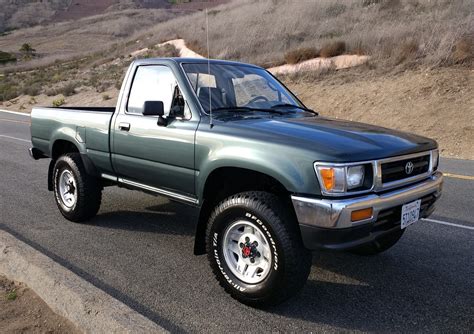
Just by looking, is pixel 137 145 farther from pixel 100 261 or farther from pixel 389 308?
pixel 389 308

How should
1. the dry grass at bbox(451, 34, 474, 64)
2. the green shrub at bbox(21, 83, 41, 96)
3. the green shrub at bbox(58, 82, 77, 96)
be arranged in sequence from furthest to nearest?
the green shrub at bbox(21, 83, 41, 96)
the green shrub at bbox(58, 82, 77, 96)
the dry grass at bbox(451, 34, 474, 64)

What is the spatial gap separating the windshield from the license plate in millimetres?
1618

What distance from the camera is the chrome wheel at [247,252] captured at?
3609mm

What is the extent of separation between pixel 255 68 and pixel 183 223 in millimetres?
2021

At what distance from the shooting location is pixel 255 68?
5320 mm

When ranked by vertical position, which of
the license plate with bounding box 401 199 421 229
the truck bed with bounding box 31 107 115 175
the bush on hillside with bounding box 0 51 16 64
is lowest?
the license plate with bounding box 401 199 421 229

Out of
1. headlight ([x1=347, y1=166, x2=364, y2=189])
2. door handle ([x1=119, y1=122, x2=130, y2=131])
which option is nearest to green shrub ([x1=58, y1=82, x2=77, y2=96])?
door handle ([x1=119, y1=122, x2=130, y2=131])

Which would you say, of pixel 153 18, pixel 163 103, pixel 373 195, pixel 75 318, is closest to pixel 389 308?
pixel 373 195

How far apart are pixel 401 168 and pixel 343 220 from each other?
801mm

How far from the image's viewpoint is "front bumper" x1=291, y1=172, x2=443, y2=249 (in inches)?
126

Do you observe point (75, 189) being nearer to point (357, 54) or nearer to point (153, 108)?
point (153, 108)

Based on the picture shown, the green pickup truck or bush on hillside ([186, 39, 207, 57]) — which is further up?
bush on hillside ([186, 39, 207, 57])

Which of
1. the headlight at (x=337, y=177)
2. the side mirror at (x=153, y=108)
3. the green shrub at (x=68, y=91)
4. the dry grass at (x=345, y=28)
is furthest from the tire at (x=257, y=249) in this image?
the green shrub at (x=68, y=91)

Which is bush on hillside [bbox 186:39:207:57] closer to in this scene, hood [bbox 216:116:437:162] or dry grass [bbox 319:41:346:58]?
dry grass [bbox 319:41:346:58]
